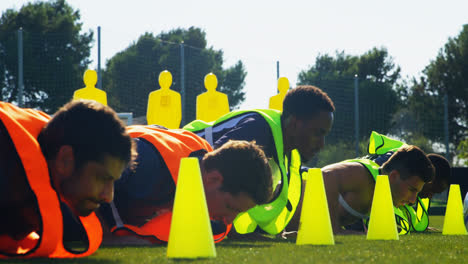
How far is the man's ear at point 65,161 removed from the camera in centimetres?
272

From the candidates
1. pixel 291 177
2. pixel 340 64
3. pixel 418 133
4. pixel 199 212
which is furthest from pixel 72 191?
pixel 340 64

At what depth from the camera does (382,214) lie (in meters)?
4.49

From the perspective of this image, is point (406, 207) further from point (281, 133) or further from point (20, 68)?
point (20, 68)

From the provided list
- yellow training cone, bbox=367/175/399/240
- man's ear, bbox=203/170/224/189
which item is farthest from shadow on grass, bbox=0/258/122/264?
yellow training cone, bbox=367/175/399/240

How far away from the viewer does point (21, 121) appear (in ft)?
9.36

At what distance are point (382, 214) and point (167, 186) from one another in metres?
1.71

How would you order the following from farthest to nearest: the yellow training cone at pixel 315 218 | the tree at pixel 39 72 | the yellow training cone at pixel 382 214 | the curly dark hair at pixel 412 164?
1. the tree at pixel 39 72
2. the curly dark hair at pixel 412 164
3. the yellow training cone at pixel 382 214
4. the yellow training cone at pixel 315 218

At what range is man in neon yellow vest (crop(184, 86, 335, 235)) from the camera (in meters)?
4.61

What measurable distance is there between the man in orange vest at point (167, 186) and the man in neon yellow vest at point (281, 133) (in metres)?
0.83

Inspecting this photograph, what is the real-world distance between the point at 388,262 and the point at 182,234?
971 mm

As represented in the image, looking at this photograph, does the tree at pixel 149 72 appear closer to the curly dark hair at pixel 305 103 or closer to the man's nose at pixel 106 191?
the curly dark hair at pixel 305 103

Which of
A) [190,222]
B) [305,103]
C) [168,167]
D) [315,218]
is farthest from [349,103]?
[190,222]

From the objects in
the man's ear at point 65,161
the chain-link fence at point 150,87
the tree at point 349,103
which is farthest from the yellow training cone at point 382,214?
the tree at point 349,103

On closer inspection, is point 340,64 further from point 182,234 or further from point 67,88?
point 182,234
